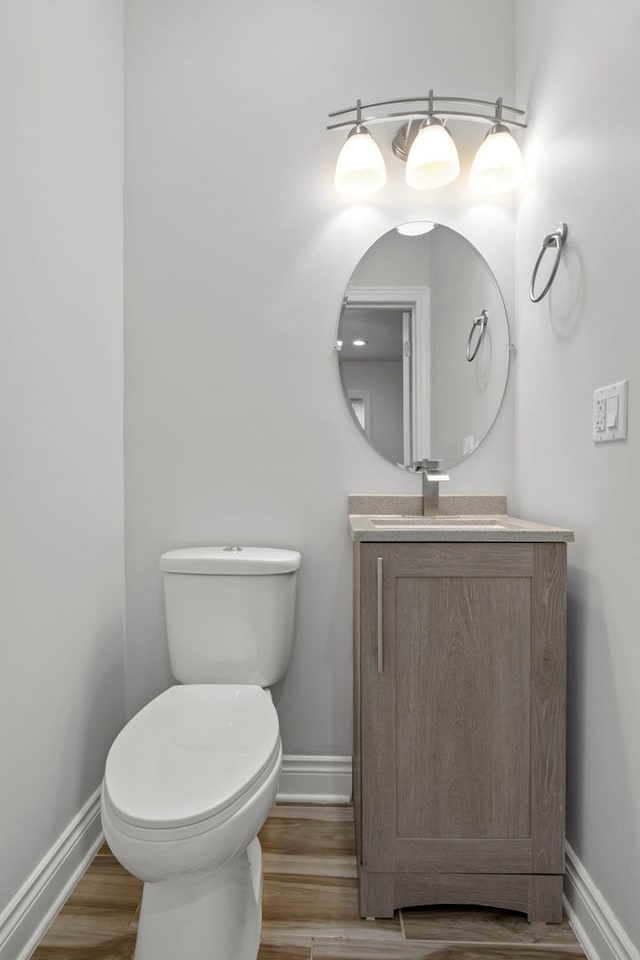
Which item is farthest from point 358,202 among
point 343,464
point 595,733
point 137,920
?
point 137,920

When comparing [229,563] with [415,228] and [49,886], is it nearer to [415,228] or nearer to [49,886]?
[49,886]

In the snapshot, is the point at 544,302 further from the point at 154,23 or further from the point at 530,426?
the point at 154,23

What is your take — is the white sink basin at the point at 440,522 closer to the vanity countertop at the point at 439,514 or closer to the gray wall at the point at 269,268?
the vanity countertop at the point at 439,514

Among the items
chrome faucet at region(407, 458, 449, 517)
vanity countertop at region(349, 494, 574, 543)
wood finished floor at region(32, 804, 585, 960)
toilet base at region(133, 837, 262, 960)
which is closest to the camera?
toilet base at region(133, 837, 262, 960)

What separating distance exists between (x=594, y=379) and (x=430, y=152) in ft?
2.74

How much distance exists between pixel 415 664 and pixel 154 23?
6.56 feet

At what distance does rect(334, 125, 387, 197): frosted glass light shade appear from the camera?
1.73 m

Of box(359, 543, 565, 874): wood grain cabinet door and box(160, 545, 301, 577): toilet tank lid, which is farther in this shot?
box(160, 545, 301, 577): toilet tank lid

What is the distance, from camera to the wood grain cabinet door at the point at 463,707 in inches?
52.4

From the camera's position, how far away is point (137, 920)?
135 centimetres

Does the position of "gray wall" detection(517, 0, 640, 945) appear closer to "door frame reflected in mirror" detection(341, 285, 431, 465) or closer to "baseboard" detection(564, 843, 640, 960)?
"baseboard" detection(564, 843, 640, 960)

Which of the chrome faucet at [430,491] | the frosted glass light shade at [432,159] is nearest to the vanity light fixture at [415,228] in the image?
the frosted glass light shade at [432,159]

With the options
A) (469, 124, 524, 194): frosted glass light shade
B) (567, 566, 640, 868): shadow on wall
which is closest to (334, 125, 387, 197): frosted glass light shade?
(469, 124, 524, 194): frosted glass light shade

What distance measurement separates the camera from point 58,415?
4.75 ft
